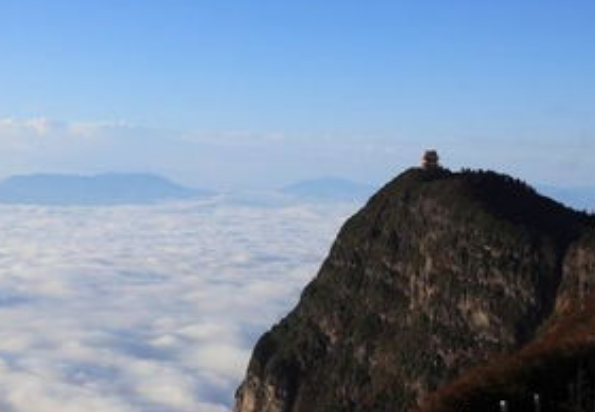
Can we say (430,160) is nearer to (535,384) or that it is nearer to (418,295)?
(418,295)

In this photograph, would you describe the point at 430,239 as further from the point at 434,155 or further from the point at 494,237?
the point at 434,155

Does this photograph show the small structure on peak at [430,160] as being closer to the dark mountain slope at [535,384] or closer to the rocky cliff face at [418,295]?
the rocky cliff face at [418,295]

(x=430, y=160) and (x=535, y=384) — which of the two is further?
(x=430, y=160)

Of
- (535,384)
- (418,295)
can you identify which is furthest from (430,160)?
(535,384)

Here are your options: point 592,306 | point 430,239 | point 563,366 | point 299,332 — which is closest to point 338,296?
point 299,332

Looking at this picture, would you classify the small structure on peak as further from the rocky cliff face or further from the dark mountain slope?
the dark mountain slope

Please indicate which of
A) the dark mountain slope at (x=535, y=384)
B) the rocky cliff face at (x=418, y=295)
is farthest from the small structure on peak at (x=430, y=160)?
the dark mountain slope at (x=535, y=384)

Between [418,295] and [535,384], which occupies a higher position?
[535,384]

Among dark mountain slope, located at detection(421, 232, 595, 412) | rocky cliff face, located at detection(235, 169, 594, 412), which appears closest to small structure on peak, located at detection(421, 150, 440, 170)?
rocky cliff face, located at detection(235, 169, 594, 412)
